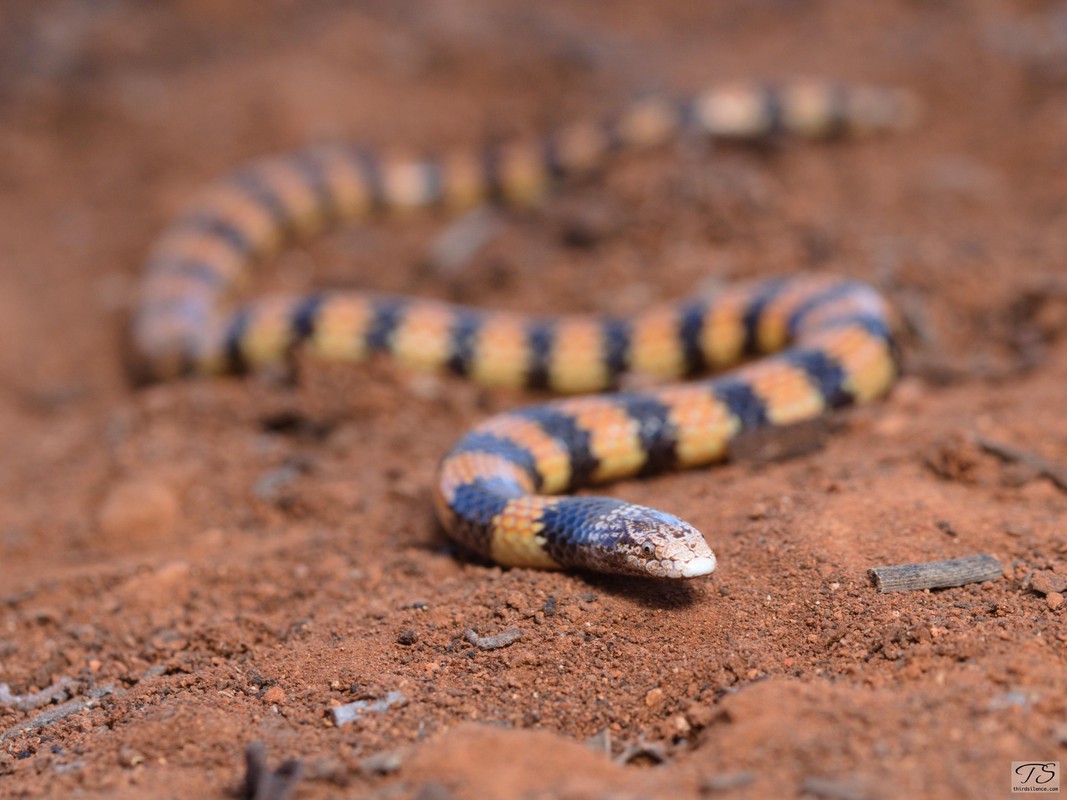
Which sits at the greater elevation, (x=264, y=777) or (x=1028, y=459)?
(x=1028, y=459)

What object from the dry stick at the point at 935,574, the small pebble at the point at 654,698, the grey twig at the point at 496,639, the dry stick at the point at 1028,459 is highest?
the dry stick at the point at 1028,459

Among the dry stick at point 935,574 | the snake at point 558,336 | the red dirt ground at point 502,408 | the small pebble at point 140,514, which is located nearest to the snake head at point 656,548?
the snake at point 558,336

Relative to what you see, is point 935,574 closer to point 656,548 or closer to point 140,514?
point 656,548

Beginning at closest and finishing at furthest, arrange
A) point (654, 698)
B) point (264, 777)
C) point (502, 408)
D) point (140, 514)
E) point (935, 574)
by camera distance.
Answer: point (264, 777) < point (654, 698) < point (935, 574) < point (140, 514) < point (502, 408)

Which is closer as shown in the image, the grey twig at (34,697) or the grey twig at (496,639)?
the grey twig at (496,639)

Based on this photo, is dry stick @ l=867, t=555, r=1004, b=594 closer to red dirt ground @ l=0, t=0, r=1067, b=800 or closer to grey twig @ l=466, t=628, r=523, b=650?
red dirt ground @ l=0, t=0, r=1067, b=800

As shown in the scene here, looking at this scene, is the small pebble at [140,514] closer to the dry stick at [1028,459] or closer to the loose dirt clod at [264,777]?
the loose dirt clod at [264,777]

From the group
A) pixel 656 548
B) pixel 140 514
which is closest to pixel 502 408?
pixel 140 514
